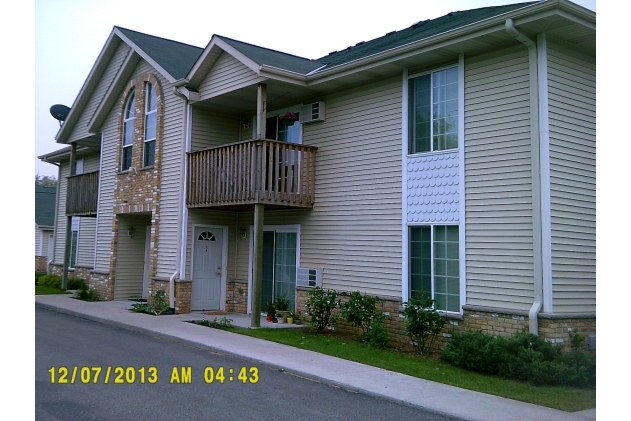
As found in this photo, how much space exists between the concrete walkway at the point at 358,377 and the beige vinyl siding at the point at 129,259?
466 centimetres

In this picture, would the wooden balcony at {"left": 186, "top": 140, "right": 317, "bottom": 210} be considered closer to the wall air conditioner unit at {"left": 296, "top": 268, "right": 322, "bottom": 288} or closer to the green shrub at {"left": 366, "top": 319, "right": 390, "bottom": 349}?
the wall air conditioner unit at {"left": 296, "top": 268, "right": 322, "bottom": 288}

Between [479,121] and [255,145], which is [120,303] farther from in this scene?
[479,121]

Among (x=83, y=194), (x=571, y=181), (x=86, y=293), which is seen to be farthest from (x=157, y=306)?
(x=571, y=181)

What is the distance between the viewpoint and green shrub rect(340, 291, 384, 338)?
11.5m

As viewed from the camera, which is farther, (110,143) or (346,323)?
(110,143)

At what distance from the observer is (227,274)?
52.2 feet

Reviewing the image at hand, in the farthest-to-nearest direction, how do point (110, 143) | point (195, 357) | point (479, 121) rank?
point (110, 143) < point (479, 121) < point (195, 357)

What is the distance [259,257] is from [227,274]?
11.6ft

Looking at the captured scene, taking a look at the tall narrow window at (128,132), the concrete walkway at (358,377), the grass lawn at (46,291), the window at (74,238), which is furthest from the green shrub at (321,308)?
the window at (74,238)

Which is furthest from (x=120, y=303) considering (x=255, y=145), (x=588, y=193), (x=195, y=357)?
(x=588, y=193)

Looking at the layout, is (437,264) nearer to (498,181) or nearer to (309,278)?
(498,181)

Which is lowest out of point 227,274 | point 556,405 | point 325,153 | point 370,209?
point 556,405

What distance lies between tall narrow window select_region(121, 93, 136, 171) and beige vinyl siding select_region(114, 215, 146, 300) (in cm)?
173

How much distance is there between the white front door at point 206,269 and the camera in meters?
15.5
